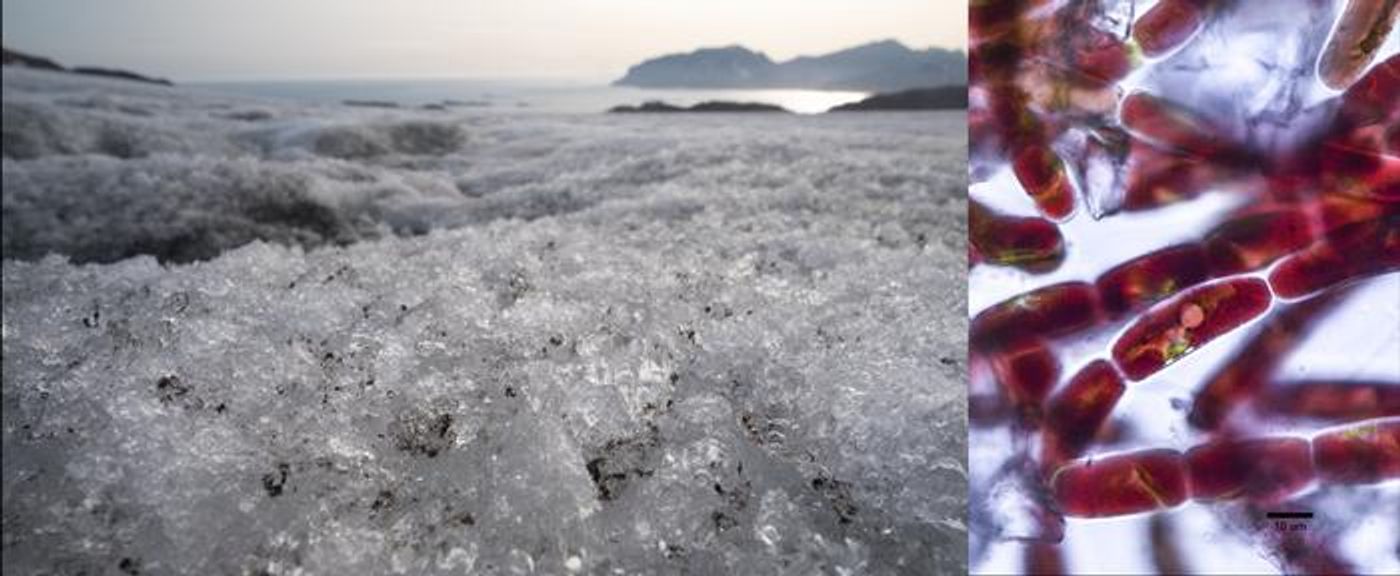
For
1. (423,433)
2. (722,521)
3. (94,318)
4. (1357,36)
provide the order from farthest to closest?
(94,318), (423,433), (722,521), (1357,36)

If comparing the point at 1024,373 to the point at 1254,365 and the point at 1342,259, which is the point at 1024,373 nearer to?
the point at 1254,365

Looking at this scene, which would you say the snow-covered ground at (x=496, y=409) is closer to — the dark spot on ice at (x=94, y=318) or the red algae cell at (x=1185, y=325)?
the dark spot on ice at (x=94, y=318)

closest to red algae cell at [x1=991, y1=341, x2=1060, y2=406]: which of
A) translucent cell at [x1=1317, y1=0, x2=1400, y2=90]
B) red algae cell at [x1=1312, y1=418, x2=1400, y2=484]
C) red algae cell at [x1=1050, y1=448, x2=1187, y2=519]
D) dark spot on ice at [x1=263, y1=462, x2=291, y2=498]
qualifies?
red algae cell at [x1=1050, y1=448, x2=1187, y2=519]

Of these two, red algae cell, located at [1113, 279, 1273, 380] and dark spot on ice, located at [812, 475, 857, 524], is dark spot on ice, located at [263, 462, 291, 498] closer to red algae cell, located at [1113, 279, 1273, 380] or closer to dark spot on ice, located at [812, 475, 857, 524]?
dark spot on ice, located at [812, 475, 857, 524]

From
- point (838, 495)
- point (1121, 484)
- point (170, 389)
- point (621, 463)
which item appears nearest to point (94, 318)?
point (170, 389)

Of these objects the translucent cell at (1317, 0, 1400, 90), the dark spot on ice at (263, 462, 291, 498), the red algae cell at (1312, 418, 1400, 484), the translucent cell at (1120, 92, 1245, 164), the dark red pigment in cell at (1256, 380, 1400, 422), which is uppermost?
the translucent cell at (1317, 0, 1400, 90)

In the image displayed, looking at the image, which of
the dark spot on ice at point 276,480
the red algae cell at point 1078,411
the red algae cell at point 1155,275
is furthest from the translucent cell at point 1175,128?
the dark spot on ice at point 276,480

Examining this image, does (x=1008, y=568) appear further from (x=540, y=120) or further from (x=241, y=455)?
(x=540, y=120)
